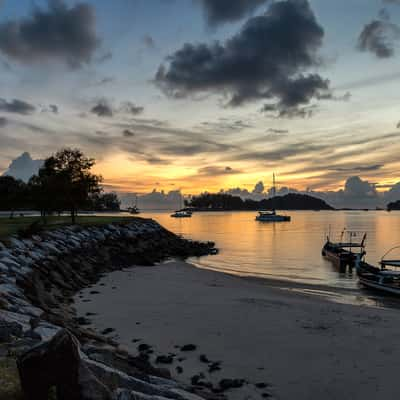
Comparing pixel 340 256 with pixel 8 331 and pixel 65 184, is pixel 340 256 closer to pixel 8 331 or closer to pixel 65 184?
pixel 65 184

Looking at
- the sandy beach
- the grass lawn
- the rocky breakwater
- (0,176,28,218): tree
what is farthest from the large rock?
(0,176,28,218): tree

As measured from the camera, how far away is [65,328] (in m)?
7.21

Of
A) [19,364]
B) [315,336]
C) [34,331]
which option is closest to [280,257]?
[315,336]

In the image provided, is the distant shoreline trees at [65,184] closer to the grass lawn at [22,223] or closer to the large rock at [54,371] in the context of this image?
the grass lawn at [22,223]

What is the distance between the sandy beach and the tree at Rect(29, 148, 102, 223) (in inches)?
781

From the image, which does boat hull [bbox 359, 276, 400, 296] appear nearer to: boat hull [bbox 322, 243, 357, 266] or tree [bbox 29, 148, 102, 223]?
boat hull [bbox 322, 243, 357, 266]

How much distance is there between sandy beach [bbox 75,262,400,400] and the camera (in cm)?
852

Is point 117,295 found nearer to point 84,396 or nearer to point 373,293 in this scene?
point 84,396

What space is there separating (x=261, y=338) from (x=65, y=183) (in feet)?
94.1

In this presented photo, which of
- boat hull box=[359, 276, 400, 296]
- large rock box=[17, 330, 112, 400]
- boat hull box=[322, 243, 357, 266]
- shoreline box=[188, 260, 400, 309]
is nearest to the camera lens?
large rock box=[17, 330, 112, 400]

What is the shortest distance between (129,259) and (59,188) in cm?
1125

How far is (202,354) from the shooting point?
9898 mm

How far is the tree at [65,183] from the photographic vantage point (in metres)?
35.4


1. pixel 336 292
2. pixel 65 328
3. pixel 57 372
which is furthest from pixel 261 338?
pixel 336 292
